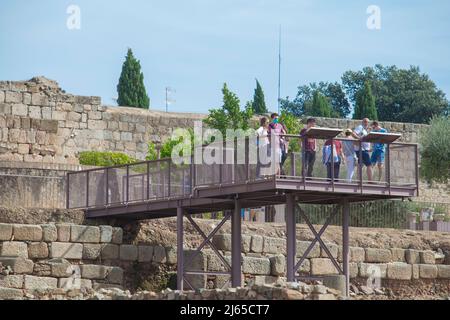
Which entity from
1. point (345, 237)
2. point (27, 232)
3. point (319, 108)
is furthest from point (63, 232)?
point (319, 108)

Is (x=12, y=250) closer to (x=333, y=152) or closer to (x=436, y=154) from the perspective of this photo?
(x=333, y=152)

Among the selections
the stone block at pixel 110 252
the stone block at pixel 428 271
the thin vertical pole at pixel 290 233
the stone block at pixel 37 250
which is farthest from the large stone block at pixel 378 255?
the stone block at pixel 37 250

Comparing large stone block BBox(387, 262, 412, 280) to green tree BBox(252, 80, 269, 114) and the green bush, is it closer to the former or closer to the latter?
the green bush

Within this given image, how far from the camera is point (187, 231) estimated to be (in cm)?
4028

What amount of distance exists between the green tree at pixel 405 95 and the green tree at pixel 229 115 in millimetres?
28291

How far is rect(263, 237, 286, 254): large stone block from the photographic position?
40625 mm

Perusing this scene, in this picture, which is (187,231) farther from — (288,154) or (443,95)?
(443,95)

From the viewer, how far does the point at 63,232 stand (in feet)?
126

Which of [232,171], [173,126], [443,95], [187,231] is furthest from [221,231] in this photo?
[443,95]

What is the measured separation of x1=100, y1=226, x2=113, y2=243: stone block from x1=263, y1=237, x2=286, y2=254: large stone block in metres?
4.09

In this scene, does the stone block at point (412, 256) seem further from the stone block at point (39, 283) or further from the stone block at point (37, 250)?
the stone block at point (39, 283)

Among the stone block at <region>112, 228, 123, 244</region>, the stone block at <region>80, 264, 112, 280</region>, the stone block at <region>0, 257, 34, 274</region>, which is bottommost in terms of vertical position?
the stone block at <region>80, 264, 112, 280</region>

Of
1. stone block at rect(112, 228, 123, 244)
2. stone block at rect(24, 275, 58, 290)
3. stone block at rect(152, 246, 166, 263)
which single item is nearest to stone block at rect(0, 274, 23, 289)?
stone block at rect(24, 275, 58, 290)

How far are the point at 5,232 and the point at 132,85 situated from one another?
24508mm
